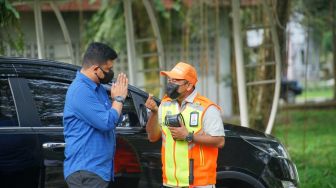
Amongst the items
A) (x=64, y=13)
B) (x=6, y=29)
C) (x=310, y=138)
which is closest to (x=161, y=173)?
(x=6, y=29)

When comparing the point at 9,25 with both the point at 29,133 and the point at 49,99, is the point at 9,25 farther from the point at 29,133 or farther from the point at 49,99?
the point at 29,133

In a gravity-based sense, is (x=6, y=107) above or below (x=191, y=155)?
above

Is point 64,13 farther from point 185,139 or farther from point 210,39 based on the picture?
point 185,139

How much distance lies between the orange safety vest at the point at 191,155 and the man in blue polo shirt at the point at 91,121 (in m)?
0.43

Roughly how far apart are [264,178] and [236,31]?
10.3 feet

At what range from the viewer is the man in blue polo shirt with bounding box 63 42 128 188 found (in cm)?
404

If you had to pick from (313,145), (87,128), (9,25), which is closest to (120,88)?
(87,128)

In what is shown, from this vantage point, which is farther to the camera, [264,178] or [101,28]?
[101,28]

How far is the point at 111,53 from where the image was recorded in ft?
13.8

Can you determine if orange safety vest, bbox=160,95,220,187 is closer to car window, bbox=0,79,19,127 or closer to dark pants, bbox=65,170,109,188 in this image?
dark pants, bbox=65,170,109,188

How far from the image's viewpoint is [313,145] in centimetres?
1130

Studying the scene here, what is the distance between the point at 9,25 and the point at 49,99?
288cm

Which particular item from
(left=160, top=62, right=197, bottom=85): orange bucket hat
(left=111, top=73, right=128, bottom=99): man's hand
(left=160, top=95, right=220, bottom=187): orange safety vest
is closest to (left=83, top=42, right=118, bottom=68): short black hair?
(left=111, top=73, right=128, bottom=99): man's hand

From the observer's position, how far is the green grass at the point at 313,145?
25.8 ft
